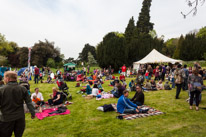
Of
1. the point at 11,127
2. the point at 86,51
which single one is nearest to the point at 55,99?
the point at 11,127

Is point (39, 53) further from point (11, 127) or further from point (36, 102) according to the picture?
point (11, 127)

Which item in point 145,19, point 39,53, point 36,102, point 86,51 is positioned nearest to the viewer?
point 36,102

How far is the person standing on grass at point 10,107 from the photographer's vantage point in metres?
2.42

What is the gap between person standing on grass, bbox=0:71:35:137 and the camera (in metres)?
2.42

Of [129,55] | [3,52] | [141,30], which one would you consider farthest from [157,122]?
[3,52]

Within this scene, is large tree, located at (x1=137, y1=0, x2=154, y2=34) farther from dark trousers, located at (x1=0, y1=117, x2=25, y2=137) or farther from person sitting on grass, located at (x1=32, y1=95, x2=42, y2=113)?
dark trousers, located at (x1=0, y1=117, x2=25, y2=137)

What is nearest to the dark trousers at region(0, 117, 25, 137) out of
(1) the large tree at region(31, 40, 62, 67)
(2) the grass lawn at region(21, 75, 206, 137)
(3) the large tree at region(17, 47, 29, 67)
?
(2) the grass lawn at region(21, 75, 206, 137)

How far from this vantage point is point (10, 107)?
8.07 ft

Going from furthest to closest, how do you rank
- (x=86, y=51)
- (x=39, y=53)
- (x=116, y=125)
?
(x=86, y=51) → (x=39, y=53) → (x=116, y=125)

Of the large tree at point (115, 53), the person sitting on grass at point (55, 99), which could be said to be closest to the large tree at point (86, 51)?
the large tree at point (115, 53)

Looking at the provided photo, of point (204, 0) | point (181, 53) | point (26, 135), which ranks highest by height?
point (181, 53)

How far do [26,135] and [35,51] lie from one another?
119ft

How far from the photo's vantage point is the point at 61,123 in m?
4.80

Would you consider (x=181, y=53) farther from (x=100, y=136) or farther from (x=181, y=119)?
(x=100, y=136)
